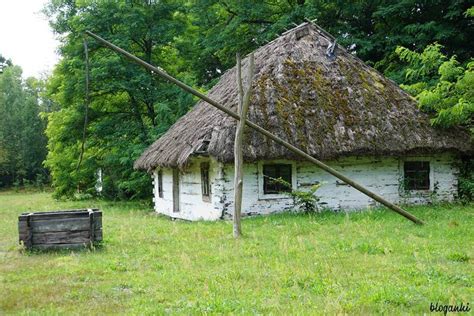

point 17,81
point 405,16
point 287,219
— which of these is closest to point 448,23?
point 405,16

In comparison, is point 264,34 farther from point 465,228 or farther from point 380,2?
point 465,228

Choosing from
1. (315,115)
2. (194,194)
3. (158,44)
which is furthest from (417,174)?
(158,44)

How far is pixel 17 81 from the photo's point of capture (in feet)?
167

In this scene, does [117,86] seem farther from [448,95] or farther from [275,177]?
[448,95]

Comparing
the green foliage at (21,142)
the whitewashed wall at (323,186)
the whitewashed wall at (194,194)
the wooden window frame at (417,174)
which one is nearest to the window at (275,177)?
the whitewashed wall at (323,186)

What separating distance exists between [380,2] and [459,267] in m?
17.3

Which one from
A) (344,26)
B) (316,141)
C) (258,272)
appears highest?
(344,26)

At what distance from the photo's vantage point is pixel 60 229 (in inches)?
380

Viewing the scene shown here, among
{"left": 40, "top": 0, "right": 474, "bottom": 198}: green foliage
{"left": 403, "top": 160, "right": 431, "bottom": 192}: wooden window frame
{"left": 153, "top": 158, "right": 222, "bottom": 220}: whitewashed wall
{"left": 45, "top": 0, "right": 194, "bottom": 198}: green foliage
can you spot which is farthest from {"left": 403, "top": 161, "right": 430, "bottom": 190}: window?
{"left": 45, "top": 0, "right": 194, "bottom": 198}: green foliage

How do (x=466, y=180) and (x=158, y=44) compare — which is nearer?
(x=466, y=180)

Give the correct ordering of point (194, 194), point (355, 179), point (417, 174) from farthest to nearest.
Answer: point (194, 194), point (417, 174), point (355, 179)

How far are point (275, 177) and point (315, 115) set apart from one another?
2.14m

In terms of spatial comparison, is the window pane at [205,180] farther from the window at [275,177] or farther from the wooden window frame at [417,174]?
the wooden window frame at [417,174]

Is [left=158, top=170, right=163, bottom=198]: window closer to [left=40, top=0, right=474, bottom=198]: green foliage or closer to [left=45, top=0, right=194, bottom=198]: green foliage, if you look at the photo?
[left=45, top=0, right=194, bottom=198]: green foliage
